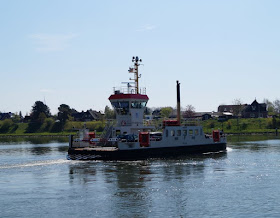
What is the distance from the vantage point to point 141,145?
4641cm

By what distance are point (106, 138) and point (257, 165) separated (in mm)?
17513

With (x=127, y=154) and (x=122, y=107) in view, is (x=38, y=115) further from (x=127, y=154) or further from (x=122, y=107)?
(x=127, y=154)

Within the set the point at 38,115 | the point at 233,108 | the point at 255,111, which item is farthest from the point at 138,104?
the point at 38,115

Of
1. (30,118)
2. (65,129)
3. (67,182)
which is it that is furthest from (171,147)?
(30,118)

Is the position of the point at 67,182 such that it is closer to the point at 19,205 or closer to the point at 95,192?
the point at 95,192

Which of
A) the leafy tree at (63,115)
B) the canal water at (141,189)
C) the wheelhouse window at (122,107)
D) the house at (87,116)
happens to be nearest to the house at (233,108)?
the house at (87,116)

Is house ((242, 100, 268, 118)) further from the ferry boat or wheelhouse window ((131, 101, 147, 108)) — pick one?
wheelhouse window ((131, 101, 147, 108))

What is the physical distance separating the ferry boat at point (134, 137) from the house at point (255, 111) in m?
104

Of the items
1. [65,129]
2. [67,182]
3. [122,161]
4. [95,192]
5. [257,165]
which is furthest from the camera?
[65,129]

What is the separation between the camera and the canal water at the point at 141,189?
2392 cm

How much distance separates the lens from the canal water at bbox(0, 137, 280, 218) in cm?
2392

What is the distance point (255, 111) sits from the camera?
154250 mm

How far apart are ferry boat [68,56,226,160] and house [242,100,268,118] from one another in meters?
104

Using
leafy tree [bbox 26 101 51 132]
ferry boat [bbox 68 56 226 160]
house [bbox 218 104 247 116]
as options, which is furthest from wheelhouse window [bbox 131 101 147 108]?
leafy tree [bbox 26 101 51 132]
